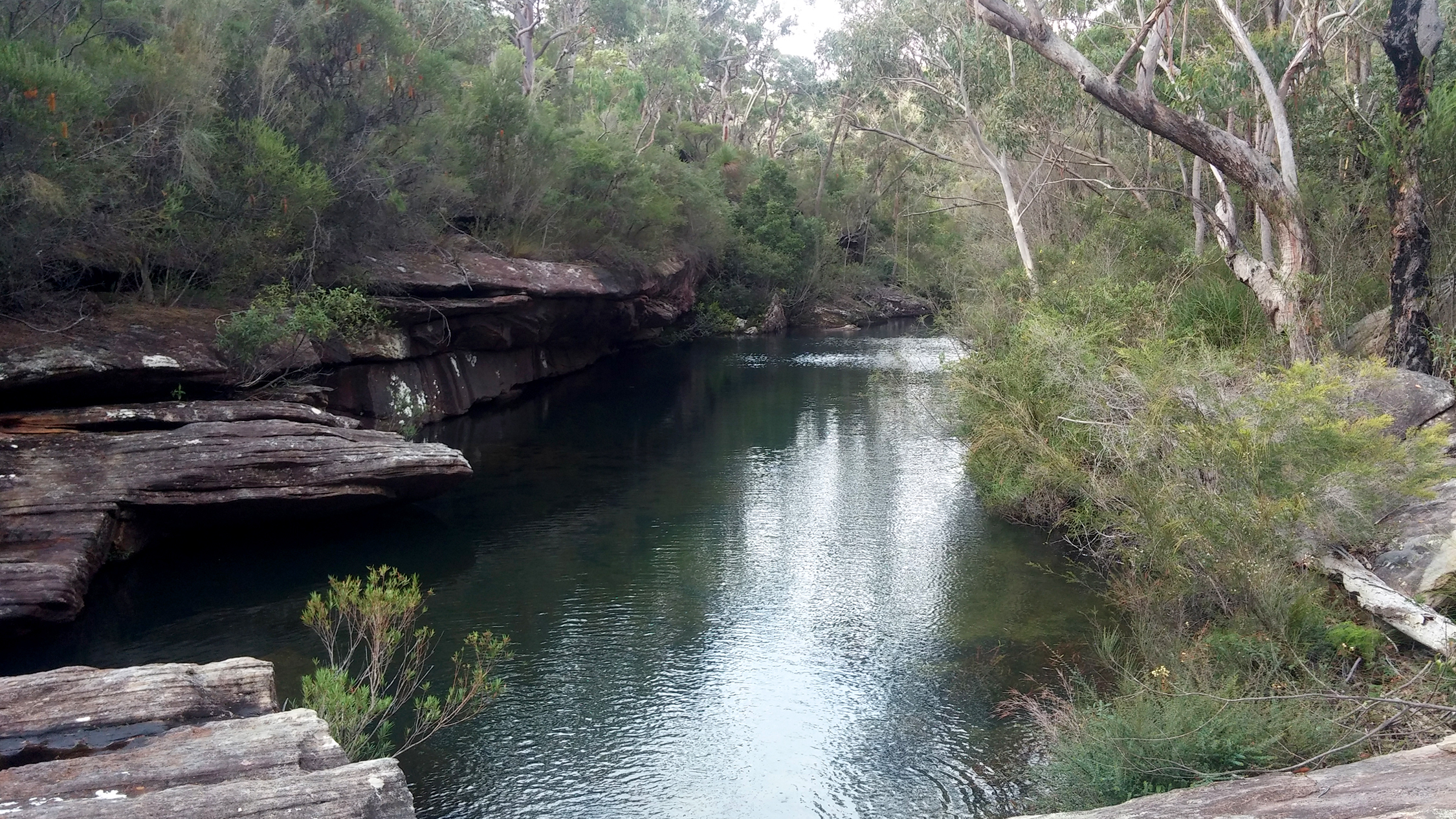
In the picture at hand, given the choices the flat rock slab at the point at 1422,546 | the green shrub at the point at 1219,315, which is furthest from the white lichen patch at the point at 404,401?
the flat rock slab at the point at 1422,546

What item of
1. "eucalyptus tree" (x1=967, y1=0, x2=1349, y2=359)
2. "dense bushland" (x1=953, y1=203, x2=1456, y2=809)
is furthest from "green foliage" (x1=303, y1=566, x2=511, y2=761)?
"eucalyptus tree" (x1=967, y1=0, x2=1349, y2=359)

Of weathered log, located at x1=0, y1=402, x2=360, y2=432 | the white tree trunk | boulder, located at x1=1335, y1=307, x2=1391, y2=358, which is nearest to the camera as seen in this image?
weathered log, located at x1=0, y1=402, x2=360, y2=432

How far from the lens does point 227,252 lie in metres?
16.8

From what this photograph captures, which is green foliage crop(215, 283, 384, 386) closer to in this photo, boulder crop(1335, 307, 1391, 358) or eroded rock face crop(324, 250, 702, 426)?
eroded rock face crop(324, 250, 702, 426)

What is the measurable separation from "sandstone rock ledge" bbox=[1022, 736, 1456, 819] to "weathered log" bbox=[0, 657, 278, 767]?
480 centimetres

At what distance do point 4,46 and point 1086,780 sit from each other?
551 inches

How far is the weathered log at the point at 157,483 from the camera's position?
11.1m

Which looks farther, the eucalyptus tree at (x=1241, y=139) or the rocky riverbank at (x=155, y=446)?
the eucalyptus tree at (x=1241, y=139)

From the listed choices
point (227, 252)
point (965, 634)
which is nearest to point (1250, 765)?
point (965, 634)

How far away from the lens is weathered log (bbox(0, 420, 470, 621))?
1111 centimetres

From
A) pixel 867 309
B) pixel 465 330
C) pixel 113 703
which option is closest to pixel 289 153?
pixel 465 330

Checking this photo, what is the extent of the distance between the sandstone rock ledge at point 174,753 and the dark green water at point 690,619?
216 centimetres

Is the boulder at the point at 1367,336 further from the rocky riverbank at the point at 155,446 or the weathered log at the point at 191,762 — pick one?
the weathered log at the point at 191,762

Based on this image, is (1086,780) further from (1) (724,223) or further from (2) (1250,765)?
(1) (724,223)
